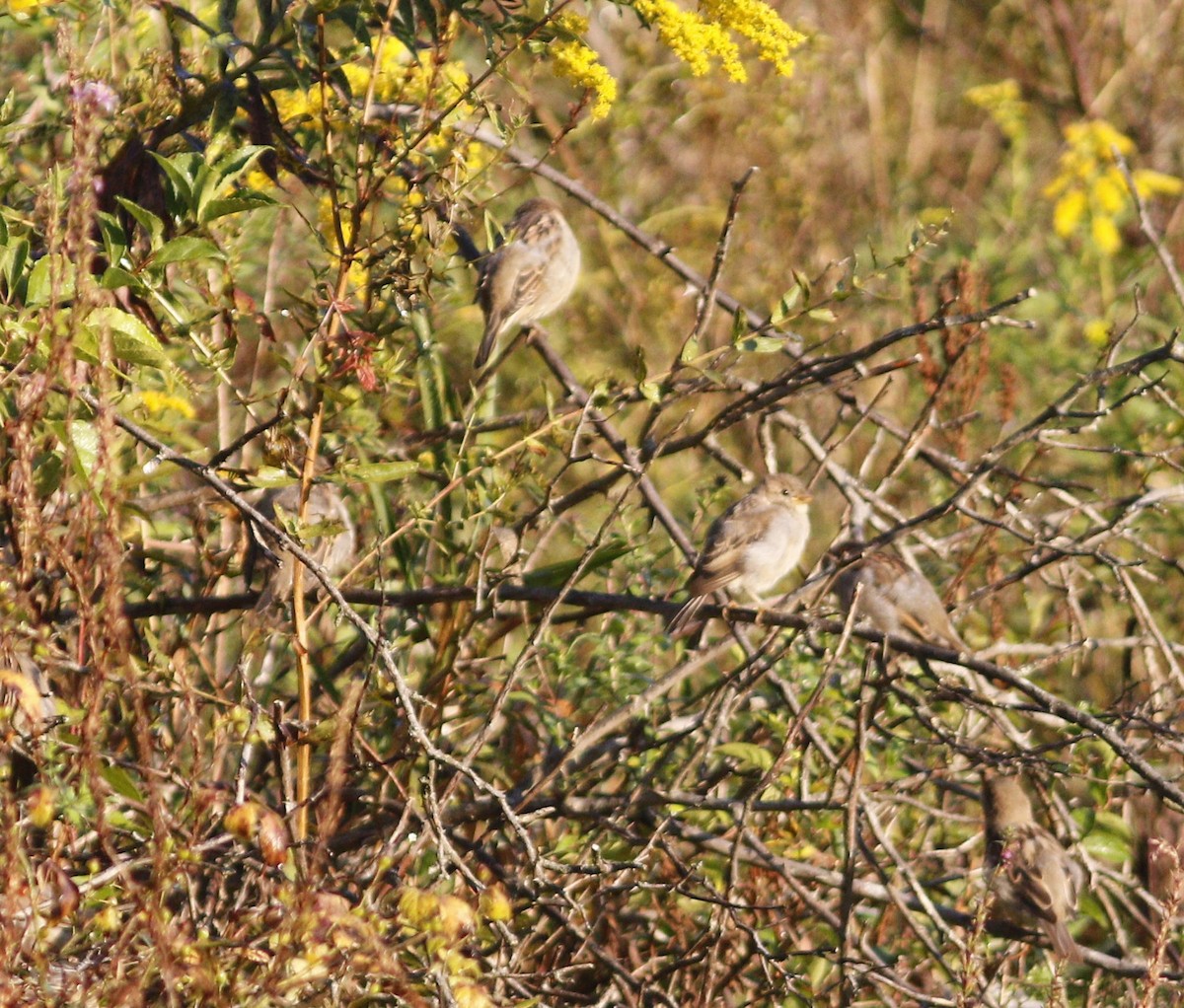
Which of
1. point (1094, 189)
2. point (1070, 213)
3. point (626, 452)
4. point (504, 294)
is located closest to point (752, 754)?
point (626, 452)

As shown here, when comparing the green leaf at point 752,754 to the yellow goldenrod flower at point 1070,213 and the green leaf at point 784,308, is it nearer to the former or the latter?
the green leaf at point 784,308

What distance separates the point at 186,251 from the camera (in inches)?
132

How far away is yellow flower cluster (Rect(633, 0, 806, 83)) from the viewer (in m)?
3.69


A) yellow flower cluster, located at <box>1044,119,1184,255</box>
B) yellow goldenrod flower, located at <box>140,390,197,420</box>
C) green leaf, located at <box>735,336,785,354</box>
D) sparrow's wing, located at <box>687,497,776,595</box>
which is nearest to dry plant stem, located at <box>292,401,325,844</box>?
green leaf, located at <box>735,336,785,354</box>

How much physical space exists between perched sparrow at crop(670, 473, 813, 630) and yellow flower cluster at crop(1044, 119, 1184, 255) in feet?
11.9

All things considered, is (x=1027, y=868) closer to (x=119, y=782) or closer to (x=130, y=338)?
(x=119, y=782)

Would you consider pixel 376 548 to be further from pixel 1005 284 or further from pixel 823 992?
pixel 1005 284

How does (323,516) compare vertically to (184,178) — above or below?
below

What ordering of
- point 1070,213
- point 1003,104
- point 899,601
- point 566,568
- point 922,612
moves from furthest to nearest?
point 1003,104
point 1070,213
point 899,601
point 922,612
point 566,568

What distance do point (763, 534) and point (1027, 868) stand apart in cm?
184

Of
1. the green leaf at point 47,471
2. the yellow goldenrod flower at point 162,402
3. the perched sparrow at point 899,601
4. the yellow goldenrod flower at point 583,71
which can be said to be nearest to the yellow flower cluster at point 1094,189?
the perched sparrow at point 899,601

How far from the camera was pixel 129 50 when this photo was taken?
485 centimetres

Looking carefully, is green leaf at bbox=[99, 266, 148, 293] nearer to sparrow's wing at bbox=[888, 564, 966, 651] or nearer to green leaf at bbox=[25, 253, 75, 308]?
green leaf at bbox=[25, 253, 75, 308]

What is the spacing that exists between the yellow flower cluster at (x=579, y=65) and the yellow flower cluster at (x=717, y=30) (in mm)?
175
